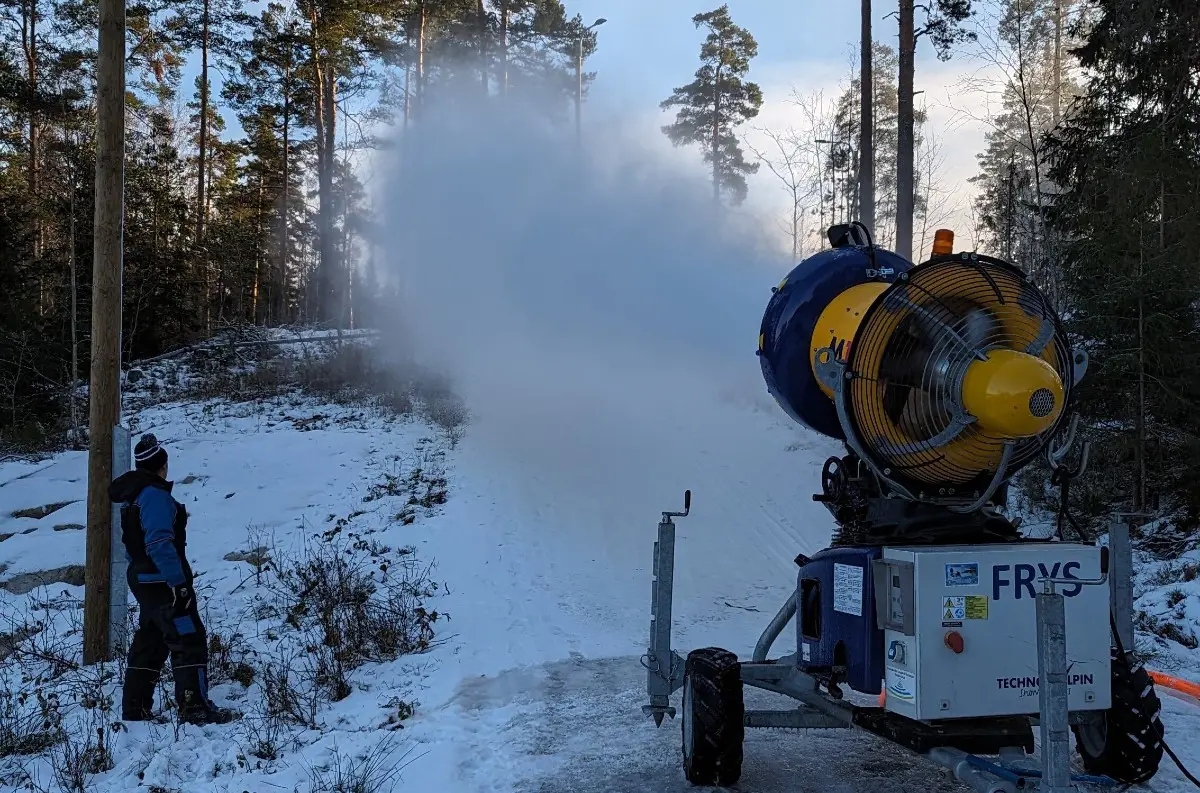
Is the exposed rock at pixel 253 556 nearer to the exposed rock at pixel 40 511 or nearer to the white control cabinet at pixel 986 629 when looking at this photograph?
the exposed rock at pixel 40 511

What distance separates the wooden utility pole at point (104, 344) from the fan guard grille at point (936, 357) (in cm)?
603

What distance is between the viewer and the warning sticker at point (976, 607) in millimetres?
3016

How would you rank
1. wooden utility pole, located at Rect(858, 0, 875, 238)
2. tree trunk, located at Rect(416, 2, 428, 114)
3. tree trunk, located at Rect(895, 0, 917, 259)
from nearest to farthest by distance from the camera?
1. tree trunk, located at Rect(895, 0, 917, 259)
2. wooden utility pole, located at Rect(858, 0, 875, 238)
3. tree trunk, located at Rect(416, 2, 428, 114)

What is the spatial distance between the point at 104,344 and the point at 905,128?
44.6 ft

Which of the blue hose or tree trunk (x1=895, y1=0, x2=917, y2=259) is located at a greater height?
tree trunk (x1=895, y1=0, x2=917, y2=259)

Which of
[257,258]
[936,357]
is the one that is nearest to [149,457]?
[936,357]

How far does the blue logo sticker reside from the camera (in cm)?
301

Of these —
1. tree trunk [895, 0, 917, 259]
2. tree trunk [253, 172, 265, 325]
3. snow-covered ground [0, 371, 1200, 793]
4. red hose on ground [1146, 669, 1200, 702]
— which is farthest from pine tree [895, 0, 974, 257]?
tree trunk [253, 172, 265, 325]

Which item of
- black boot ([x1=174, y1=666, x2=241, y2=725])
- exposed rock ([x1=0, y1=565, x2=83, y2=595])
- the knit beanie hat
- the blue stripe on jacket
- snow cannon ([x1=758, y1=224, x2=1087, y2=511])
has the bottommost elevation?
exposed rock ([x1=0, y1=565, x2=83, y2=595])

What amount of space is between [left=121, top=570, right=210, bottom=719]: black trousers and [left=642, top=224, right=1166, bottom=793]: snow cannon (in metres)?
3.07

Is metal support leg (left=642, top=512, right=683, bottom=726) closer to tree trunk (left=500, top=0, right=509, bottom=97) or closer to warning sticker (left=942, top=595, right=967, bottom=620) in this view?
warning sticker (left=942, top=595, right=967, bottom=620)

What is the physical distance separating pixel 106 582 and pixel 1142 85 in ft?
44.3

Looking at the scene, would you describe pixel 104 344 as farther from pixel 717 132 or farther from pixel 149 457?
pixel 717 132

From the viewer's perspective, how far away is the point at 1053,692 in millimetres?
2412
